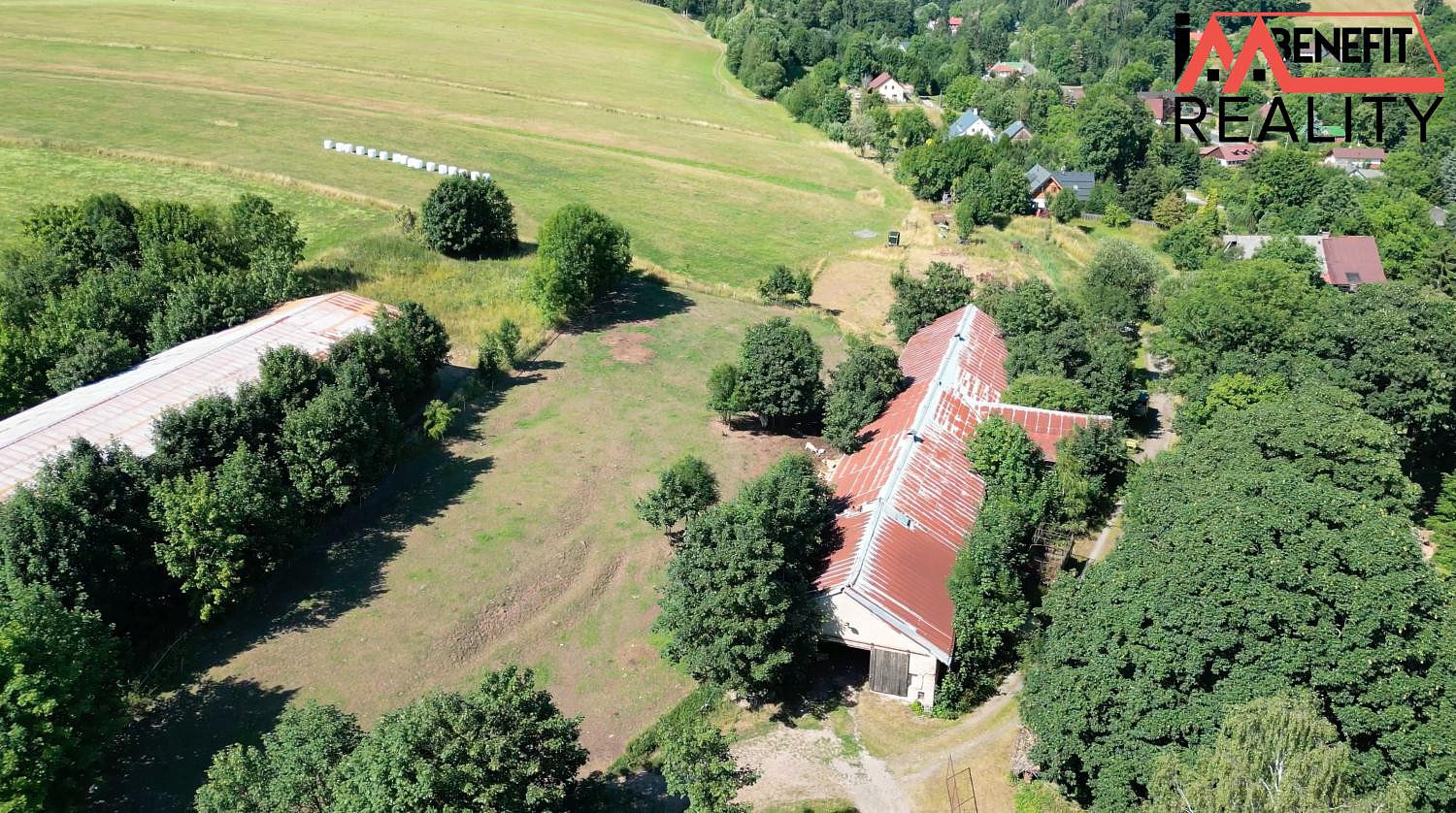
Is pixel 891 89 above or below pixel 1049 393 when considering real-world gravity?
above

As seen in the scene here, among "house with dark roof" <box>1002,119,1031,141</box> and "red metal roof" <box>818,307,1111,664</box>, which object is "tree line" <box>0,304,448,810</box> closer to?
"red metal roof" <box>818,307,1111,664</box>

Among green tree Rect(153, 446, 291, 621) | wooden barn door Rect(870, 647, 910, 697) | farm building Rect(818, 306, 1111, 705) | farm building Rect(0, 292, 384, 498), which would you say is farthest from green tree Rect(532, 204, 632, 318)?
wooden barn door Rect(870, 647, 910, 697)

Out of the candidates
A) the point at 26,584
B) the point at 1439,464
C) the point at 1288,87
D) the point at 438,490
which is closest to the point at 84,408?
the point at 26,584

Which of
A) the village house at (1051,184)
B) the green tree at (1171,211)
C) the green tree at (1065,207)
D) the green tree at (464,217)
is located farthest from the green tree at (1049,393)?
the green tree at (1171,211)

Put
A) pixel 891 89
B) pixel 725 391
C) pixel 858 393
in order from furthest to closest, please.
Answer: pixel 891 89
pixel 725 391
pixel 858 393

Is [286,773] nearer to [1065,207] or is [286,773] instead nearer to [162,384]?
[162,384]

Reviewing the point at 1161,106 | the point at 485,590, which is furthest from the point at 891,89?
the point at 485,590

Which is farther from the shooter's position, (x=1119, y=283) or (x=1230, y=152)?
(x=1230, y=152)
